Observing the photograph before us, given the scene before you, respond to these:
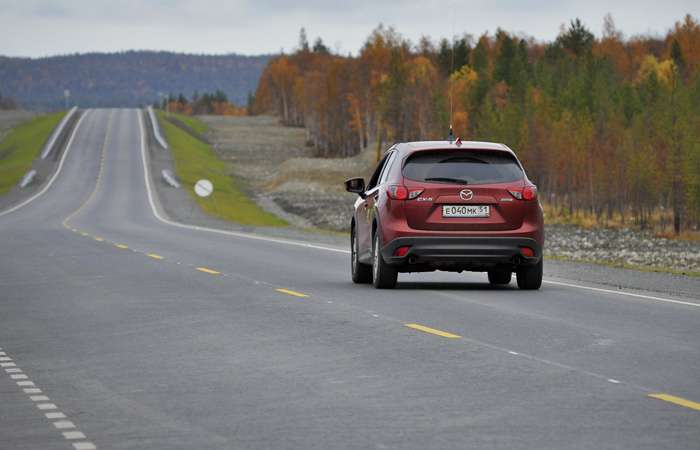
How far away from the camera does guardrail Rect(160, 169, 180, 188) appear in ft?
342

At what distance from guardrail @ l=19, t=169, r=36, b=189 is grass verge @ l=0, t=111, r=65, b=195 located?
55 centimetres

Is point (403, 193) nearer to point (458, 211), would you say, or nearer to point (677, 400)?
point (458, 211)

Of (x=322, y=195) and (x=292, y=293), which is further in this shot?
(x=322, y=195)

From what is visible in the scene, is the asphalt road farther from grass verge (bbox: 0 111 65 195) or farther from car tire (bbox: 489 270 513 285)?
grass verge (bbox: 0 111 65 195)

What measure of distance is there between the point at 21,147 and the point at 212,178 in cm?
3002

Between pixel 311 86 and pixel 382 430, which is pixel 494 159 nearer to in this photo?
pixel 382 430

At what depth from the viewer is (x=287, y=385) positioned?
34.0 ft

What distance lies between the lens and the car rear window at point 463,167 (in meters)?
18.7

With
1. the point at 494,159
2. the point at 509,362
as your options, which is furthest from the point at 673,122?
the point at 509,362

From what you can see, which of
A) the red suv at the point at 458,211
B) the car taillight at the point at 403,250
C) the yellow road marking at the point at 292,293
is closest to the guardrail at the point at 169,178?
the yellow road marking at the point at 292,293

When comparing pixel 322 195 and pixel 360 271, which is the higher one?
pixel 360 271

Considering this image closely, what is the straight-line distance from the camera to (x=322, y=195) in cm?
10600

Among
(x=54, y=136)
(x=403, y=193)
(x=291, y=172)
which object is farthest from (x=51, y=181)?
(x=403, y=193)

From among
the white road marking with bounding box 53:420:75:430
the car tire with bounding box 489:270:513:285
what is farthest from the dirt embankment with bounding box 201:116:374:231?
the white road marking with bounding box 53:420:75:430
